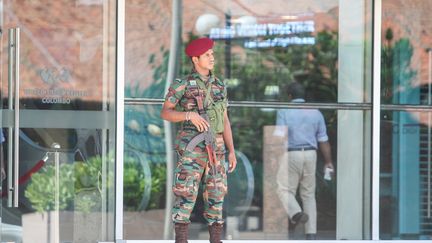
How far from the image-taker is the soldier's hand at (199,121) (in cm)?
621

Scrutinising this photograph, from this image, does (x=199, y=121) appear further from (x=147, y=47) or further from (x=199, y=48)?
(x=147, y=47)

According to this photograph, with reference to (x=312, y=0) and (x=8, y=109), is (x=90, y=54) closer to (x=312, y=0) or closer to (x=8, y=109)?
(x=8, y=109)

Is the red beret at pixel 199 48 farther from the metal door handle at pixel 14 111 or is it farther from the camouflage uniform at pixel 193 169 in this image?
the metal door handle at pixel 14 111

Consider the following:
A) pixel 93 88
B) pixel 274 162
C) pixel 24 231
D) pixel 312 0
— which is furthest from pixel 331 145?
pixel 24 231

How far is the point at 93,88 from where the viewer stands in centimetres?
738

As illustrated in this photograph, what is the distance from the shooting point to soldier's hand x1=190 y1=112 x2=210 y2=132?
6.21m

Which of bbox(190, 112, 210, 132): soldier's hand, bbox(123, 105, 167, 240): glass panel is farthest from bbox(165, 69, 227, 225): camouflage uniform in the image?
bbox(123, 105, 167, 240): glass panel

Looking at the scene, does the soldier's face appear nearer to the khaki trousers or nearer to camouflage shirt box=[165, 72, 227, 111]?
camouflage shirt box=[165, 72, 227, 111]

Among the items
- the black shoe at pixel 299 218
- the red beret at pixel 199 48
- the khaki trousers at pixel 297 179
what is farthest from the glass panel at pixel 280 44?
the red beret at pixel 199 48

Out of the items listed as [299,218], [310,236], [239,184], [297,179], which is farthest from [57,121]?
[310,236]

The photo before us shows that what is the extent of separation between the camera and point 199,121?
6.21 meters

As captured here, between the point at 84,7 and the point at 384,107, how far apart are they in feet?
9.86

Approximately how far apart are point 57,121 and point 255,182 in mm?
2256

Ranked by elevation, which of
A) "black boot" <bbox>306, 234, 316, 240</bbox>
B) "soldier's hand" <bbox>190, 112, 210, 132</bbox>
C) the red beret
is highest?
the red beret
